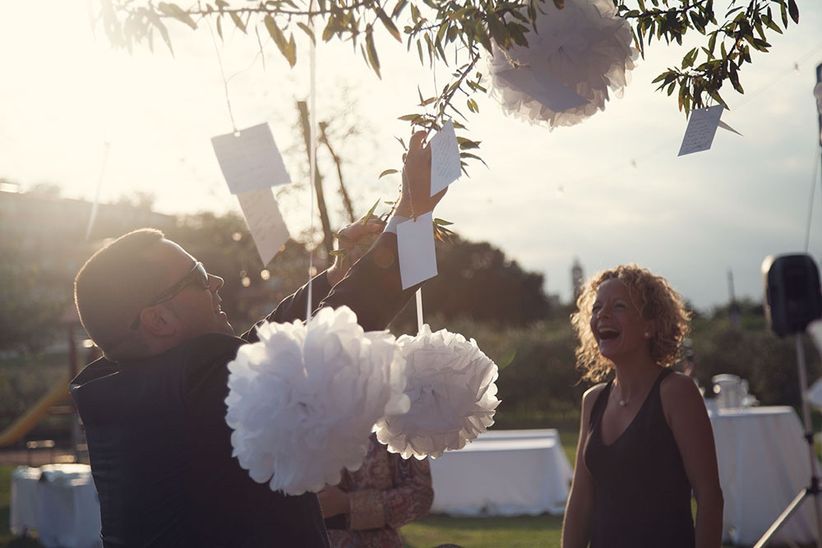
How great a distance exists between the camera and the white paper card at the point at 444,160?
1470mm

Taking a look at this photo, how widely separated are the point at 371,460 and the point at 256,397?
6.38 feet

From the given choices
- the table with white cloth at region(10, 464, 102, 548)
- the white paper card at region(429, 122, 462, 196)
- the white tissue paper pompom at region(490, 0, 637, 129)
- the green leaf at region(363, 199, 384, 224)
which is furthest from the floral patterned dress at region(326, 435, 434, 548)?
the table with white cloth at region(10, 464, 102, 548)

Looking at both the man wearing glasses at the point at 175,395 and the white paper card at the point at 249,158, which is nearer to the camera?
the white paper card at the point at 249,158

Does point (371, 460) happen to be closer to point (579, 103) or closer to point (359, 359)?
point (579, 103)

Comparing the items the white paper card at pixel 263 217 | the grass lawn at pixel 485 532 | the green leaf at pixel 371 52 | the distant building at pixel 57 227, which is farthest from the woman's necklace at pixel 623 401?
the distant building at pixel 57 227

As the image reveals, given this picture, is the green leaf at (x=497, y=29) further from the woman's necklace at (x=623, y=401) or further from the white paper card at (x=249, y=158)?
the woman's necklace at (x=623, y=401)

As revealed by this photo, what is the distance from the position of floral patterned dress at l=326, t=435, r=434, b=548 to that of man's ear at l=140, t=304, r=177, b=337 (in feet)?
4.37

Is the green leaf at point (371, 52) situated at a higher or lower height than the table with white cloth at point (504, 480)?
higher

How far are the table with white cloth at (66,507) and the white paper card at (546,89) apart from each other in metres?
7.64

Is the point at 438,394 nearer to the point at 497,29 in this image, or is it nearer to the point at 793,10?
the point at 497,29

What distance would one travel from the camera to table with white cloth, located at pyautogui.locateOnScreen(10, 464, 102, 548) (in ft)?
28.3

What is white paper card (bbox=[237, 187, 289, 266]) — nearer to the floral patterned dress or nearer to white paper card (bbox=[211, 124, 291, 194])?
white paper card (bbox=[211, 124, 291, 194])

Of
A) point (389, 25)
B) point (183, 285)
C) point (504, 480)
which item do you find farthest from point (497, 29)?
point (504, 480)

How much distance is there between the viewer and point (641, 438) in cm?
294
